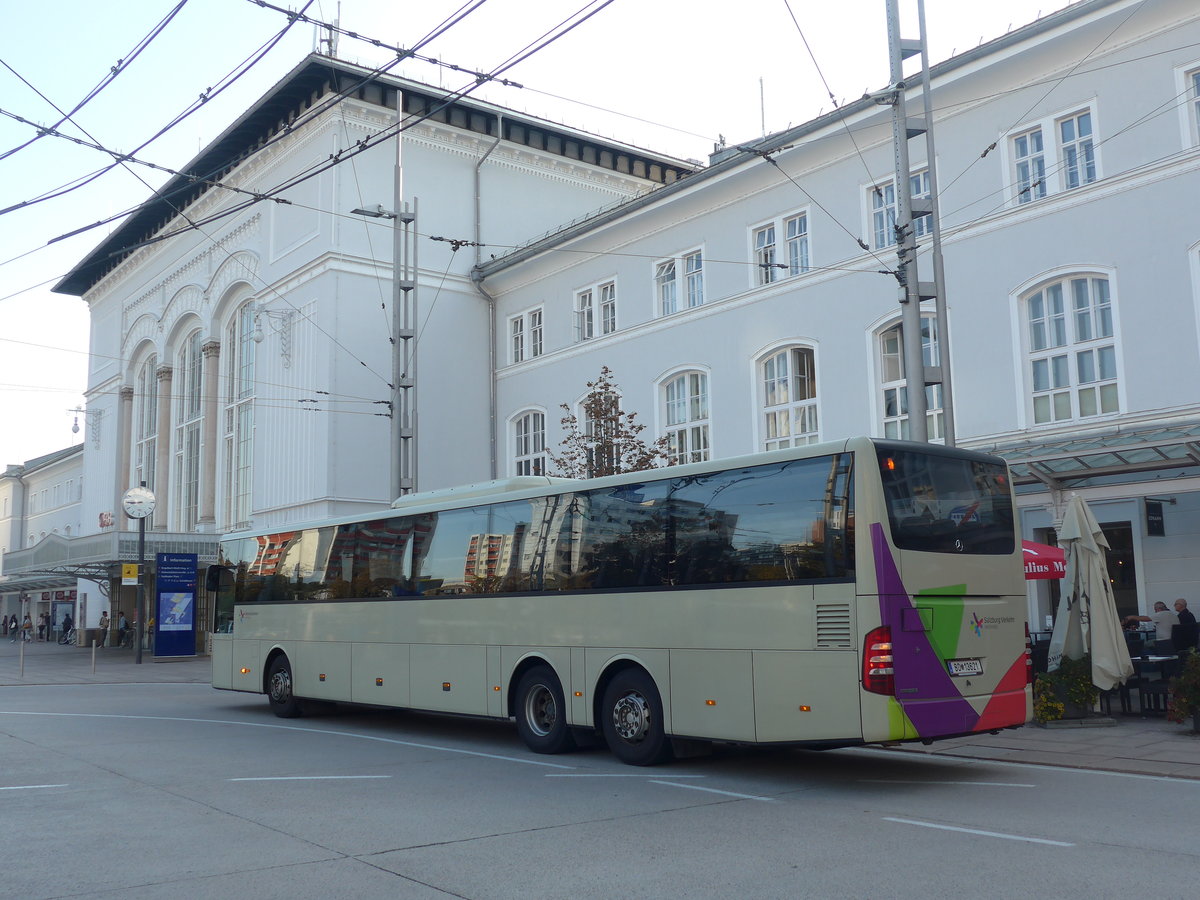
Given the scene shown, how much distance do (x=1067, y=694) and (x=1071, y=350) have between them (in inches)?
375

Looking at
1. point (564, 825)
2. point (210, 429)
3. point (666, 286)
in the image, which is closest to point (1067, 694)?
point (564, 825)

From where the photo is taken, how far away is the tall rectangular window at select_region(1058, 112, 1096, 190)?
22.8m

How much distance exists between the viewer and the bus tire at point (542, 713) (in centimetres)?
1333

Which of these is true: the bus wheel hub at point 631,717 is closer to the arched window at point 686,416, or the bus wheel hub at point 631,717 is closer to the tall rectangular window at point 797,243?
the tall rectangular window at point 797,243

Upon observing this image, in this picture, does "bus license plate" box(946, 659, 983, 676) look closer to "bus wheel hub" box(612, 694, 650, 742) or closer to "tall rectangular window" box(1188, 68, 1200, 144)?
"bus wheel hub" box(612, 694, 650, 742)

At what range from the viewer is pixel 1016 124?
2408 centimetres

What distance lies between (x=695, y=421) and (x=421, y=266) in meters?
13.2

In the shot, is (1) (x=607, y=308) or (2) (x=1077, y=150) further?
(1) (x=607, y=308)

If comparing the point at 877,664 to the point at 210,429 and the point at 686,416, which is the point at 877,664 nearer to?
the point at 686,416

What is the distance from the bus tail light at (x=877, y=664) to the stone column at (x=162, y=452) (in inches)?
1840

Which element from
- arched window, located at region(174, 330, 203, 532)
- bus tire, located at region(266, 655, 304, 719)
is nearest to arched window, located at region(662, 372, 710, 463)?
bus tire, located at region(266, 655, 304, 719)

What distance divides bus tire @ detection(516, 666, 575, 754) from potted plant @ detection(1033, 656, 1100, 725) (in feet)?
21.0

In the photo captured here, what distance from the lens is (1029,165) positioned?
24.0 meters

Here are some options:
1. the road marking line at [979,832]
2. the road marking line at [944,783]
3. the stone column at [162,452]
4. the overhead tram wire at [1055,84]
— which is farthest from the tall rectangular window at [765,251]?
the stone column at [162,452]
